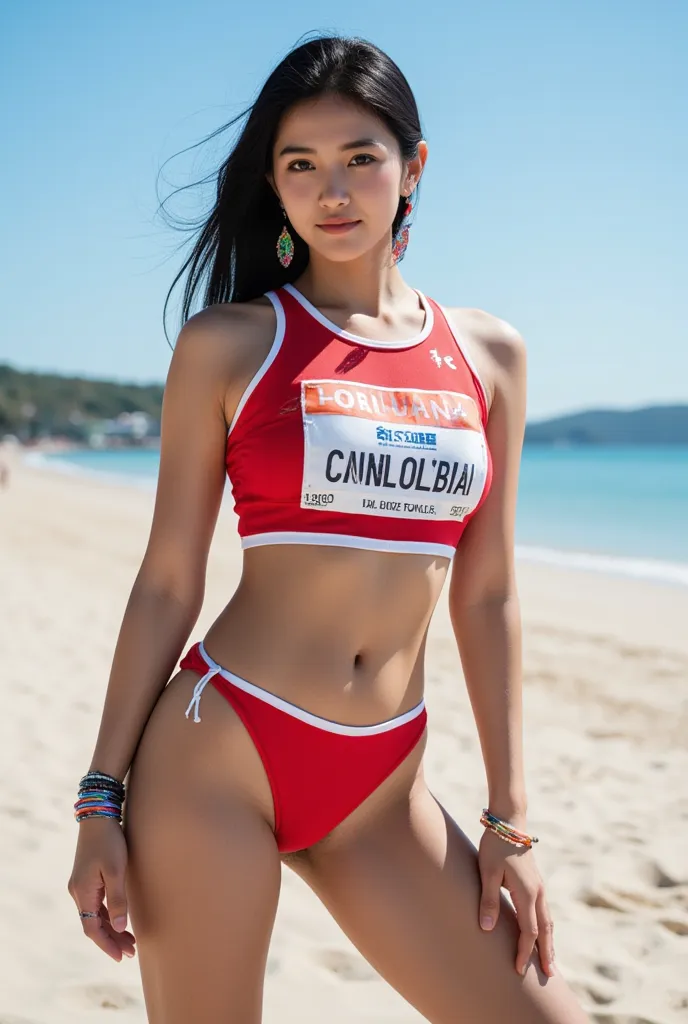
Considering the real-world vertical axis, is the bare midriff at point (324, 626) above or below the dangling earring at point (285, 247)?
below

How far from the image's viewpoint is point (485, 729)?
2.03 m

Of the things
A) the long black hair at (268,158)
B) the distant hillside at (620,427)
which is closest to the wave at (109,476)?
the long black hair at (268,158)

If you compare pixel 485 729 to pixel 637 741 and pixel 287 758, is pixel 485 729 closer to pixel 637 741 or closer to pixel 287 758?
pixel 287 758

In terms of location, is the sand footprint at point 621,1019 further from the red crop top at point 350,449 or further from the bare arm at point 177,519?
the bare arm at point 177,519

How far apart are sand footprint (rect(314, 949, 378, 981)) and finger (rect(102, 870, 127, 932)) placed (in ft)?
5.07

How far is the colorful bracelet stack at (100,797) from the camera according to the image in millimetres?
1759

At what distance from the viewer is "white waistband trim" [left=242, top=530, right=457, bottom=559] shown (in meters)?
1.84

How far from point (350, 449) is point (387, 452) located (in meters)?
0.07

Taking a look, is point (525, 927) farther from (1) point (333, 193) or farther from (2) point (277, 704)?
(1) point (333, 193)

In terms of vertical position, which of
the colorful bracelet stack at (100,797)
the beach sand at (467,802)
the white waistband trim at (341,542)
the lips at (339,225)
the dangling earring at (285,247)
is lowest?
the beach sand at (467,802)

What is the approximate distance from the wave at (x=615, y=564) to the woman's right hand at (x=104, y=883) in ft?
39.2

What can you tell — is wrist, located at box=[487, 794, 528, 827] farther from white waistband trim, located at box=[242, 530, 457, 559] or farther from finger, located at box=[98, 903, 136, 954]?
finger, located at box=[98, 903, 136, 954]

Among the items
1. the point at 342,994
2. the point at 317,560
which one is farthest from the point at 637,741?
the point at 317,560

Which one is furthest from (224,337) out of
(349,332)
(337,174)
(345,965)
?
(345,965)
